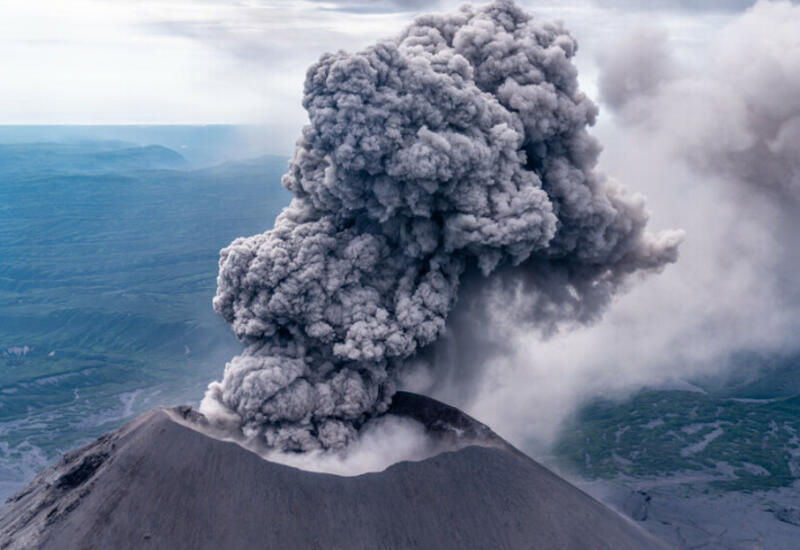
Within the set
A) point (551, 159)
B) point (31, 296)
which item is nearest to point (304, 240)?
point (551, 159)

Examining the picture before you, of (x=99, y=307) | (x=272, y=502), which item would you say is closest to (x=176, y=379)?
(x=99, y=307)

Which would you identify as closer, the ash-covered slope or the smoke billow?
the ash-covered slope

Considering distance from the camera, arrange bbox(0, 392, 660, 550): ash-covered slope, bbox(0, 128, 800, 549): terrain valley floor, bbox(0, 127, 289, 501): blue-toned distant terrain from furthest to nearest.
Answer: bbox(0, 127, 289, 501): blue-toned distant terrain
bbox(0, 128, 800, 549): terrain valley floor
bbox(0, 392, 660, 550): ash-covered slope

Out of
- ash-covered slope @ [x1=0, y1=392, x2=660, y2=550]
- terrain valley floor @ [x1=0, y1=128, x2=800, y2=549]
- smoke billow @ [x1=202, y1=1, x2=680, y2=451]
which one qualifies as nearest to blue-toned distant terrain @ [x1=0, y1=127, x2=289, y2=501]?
terrain valley floor @ [x1=0, y1=128, x2=800, y2=549]

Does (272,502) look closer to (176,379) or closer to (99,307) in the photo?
(176,379)

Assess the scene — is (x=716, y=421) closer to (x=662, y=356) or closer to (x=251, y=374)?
(x=662, y=356)

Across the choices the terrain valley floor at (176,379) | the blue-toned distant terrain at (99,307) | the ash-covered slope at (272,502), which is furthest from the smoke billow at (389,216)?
the blue-toned distant terrain at (99,307)

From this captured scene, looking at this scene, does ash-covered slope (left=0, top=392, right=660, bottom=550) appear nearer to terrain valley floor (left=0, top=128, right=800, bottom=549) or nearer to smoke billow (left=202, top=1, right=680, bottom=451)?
smoke billow (left=202, top=1, right=680, bottom=451)
